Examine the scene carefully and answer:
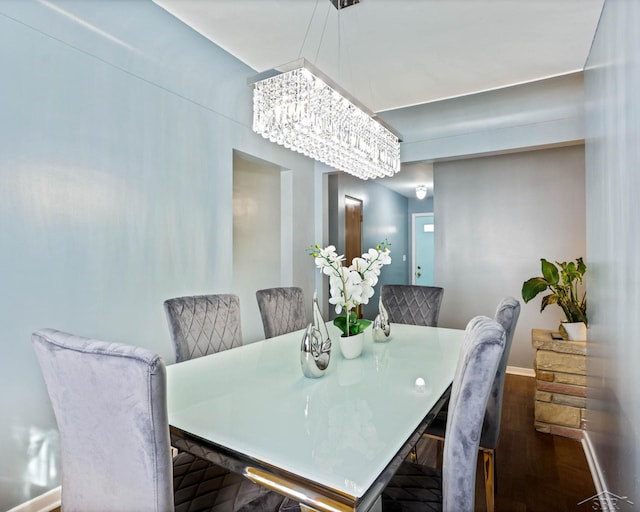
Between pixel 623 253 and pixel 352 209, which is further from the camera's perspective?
pixel 352 209

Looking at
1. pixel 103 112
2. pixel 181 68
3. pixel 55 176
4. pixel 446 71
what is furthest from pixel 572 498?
pixel 181 68

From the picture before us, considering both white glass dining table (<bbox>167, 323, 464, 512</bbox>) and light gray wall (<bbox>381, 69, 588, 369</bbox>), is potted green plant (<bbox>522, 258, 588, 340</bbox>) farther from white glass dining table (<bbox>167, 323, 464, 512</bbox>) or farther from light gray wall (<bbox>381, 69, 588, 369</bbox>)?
white glass dining table (<bbox>167, 323, 464, 512</bbox>)

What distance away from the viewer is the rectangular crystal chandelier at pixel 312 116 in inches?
73.2

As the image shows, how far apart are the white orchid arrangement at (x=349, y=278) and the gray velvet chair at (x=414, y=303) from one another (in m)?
1.16

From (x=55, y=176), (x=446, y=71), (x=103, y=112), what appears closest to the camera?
(x=55, y=176)

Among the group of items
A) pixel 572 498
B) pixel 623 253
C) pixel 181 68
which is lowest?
pixel 572 498

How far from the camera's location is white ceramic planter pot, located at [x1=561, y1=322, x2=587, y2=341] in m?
2.70

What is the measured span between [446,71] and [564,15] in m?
0.81

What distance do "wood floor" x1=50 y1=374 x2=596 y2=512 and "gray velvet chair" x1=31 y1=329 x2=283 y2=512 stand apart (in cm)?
166

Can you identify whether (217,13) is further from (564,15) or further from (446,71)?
(564,15)

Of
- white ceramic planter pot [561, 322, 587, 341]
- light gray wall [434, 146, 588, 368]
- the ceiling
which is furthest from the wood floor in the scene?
the ceiling

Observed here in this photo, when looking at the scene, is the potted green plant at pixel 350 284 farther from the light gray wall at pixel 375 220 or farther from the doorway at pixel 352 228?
the doorway at pixel 352 228

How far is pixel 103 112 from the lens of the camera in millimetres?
2102

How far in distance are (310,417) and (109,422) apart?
52cm
